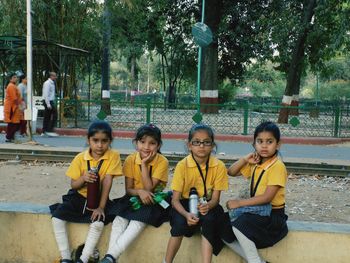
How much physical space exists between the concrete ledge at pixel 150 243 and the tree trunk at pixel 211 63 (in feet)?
51.4

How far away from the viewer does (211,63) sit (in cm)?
1994

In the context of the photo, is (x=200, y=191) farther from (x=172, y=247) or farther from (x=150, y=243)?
(x=150, y=243)

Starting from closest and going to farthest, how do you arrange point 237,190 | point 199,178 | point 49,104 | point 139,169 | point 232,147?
point 199,178, point 139,169, point 237,190, point 232,147, point 49,104

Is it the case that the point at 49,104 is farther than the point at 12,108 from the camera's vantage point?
Yes

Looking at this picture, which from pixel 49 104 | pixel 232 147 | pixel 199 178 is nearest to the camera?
pixel 199 178

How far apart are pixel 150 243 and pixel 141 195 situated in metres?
0.41

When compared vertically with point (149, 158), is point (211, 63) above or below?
above

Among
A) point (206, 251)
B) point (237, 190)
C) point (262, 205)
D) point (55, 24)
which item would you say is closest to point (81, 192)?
point (206, 251)

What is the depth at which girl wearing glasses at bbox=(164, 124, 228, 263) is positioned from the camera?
3037mm

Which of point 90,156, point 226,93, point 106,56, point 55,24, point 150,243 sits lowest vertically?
point 150,243

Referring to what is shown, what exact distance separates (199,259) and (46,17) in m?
14.0

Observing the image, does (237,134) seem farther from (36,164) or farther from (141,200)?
(141,200)

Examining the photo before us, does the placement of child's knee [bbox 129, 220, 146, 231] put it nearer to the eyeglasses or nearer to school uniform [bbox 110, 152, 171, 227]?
school uniform [bbox 110, 152, 171, 227]

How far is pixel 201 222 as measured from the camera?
3.04 metres
